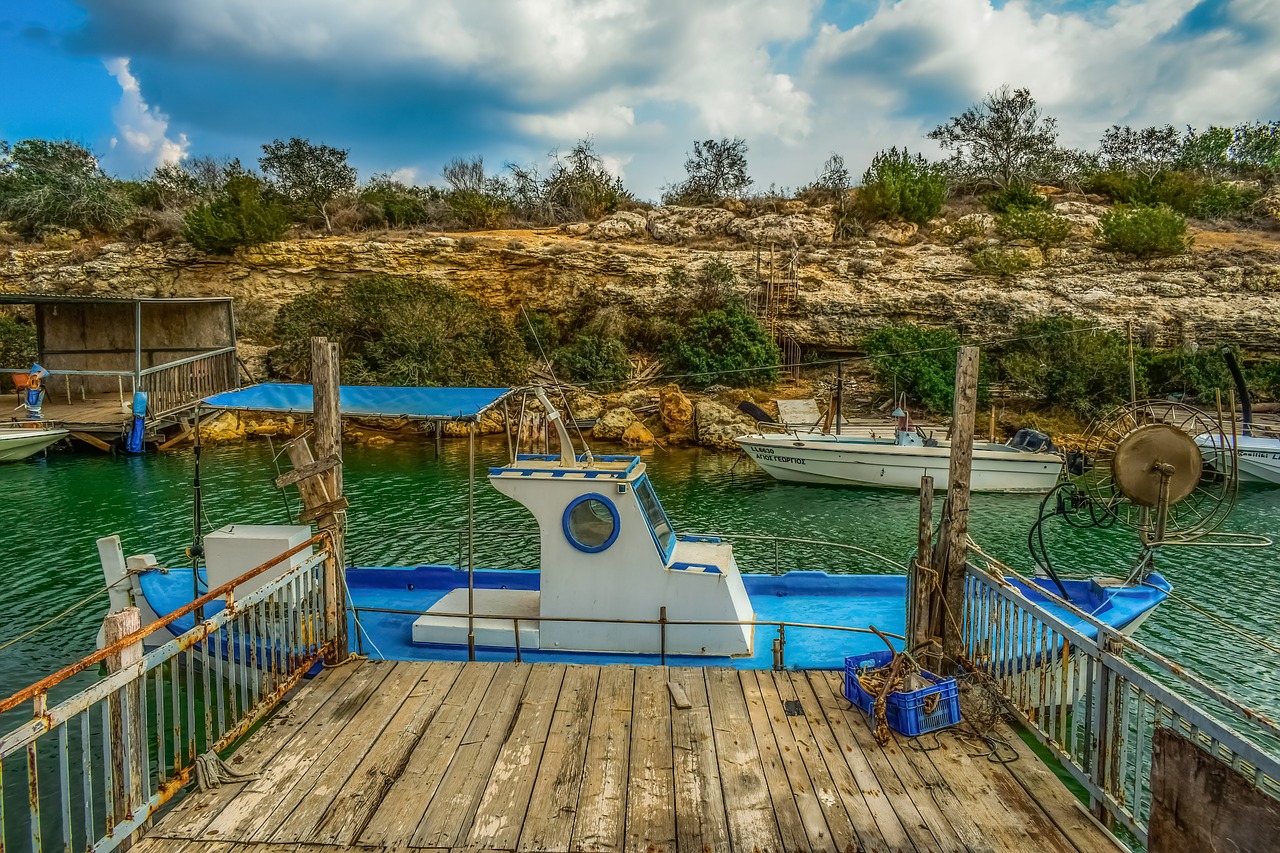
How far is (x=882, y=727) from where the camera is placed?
4715 millimetres

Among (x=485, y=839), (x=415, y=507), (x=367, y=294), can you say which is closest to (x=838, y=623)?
(x=485, y=839)

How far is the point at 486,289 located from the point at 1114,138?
3504 centimetres

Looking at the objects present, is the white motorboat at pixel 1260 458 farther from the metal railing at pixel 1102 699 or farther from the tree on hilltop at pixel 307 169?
the tree on hilltop at pixel 307 169

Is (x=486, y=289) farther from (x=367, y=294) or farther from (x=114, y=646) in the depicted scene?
(x=114, y=646)

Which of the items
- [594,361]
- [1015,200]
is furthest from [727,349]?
[1015,200]

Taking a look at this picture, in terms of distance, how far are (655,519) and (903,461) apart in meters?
12.8

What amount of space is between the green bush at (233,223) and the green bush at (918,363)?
24.5m

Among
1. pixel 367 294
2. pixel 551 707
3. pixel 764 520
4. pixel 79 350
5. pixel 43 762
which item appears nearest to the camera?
pixel 551 707

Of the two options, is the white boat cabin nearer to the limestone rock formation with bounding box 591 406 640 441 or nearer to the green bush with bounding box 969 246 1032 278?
the limestone rock formation with bounding box 591 406 640 441

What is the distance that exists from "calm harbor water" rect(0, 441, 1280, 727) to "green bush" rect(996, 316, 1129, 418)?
6.65m

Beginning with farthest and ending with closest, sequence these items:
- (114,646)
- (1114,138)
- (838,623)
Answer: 1. (1114,138)
2. (838,623)
3. (114,646)

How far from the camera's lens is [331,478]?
605 centimetres

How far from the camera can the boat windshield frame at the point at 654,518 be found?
265 inches

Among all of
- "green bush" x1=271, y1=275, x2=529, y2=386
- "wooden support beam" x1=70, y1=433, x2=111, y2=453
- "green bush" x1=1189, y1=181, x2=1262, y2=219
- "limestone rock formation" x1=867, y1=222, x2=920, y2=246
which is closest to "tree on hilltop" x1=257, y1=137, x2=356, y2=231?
"green bush" x1=271, y1=275, x2=529, y2=386
